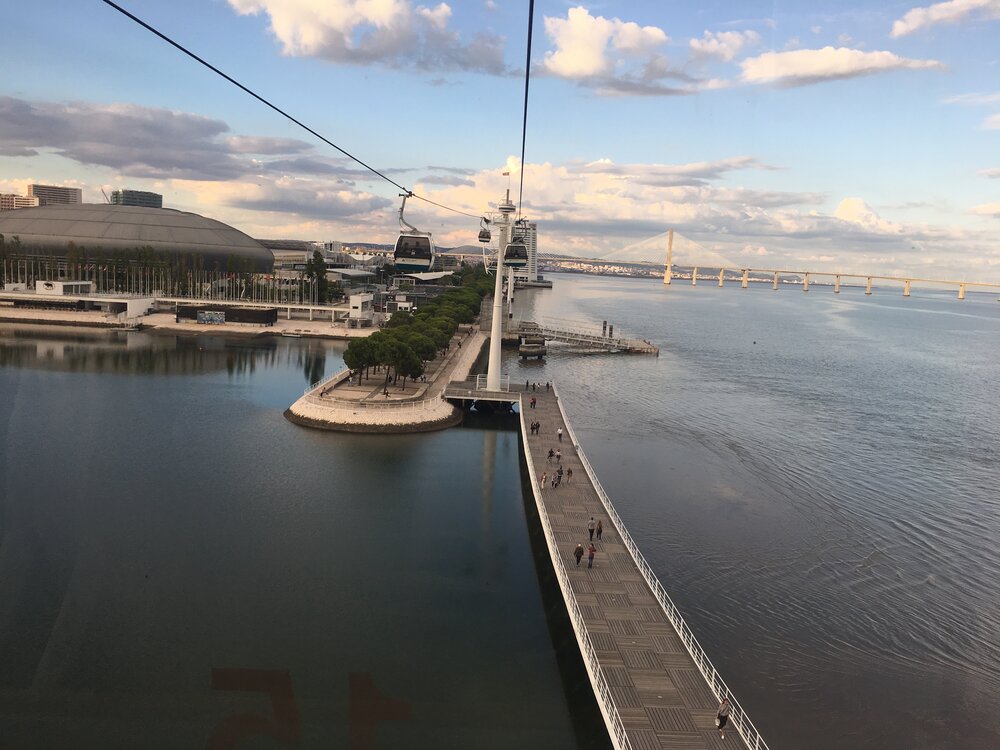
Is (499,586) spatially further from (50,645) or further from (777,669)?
(50,645)

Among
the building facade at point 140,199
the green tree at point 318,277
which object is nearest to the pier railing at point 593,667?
the green tree at point 318,277

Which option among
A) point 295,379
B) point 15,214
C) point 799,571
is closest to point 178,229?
point 15,214

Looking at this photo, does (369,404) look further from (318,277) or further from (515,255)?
(318,277)

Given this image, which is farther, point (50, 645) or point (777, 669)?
point (777, 669)

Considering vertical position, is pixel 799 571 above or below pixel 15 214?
below

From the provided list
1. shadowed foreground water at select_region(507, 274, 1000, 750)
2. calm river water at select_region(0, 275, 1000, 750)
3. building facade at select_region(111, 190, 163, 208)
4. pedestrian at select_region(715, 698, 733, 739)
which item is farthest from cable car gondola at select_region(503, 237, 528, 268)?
building facade at select_region(111, 190, 163, 208)

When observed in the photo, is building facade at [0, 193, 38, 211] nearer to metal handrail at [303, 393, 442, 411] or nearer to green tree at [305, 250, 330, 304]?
green tree at [305, 250, 330, 304]

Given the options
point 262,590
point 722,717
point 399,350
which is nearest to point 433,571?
point 262,590
